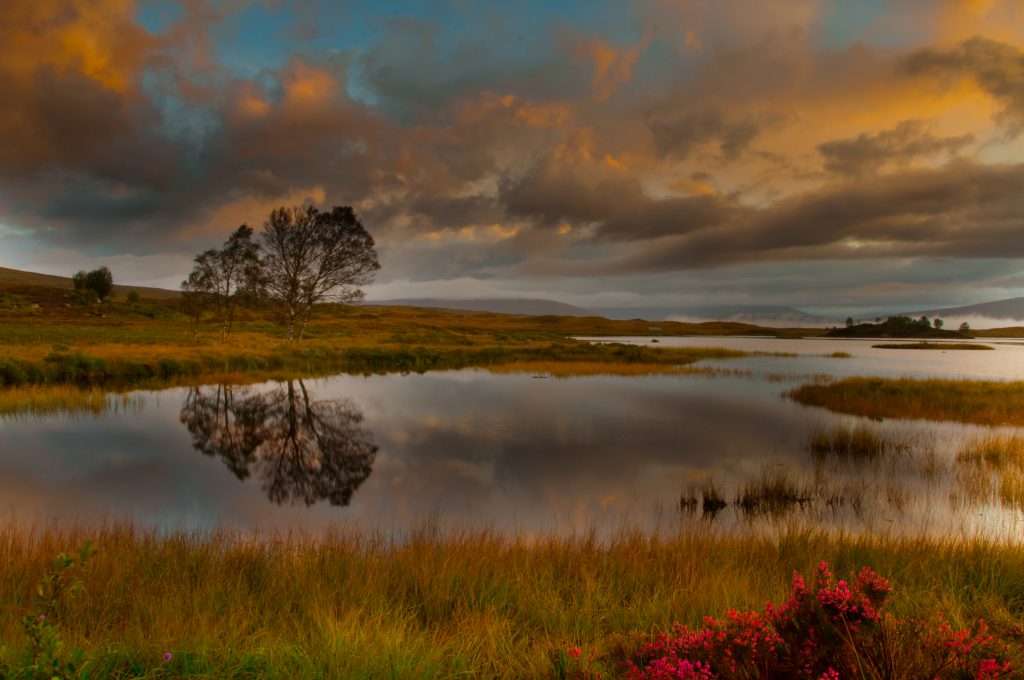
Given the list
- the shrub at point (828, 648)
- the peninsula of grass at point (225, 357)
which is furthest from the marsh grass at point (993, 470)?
the peninsula of grass at point (225, 357)

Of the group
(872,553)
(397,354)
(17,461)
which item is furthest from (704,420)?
(397,354)

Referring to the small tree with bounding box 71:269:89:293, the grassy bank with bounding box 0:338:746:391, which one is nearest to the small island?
the grassy bank with bounding box 0:338:746:391

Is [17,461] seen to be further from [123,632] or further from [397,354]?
[397,354]

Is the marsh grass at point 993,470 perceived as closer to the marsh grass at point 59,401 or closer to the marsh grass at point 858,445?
the marsh grass at point 858,445

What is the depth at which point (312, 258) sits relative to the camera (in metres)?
51.4

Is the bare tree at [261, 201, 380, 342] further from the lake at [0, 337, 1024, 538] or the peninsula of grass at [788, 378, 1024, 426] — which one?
the peninsula of grass at [788, 378, 1024, 426]

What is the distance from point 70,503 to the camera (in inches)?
429

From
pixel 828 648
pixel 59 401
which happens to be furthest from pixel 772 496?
pixel 59 401

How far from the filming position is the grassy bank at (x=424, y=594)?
13.4ft

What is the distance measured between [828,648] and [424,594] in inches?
177

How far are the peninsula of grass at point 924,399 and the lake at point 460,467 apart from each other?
7.20 feet

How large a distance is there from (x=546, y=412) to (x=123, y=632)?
19.3 meters

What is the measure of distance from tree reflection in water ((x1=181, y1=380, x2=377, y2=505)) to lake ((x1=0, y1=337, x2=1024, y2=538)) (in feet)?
0.32

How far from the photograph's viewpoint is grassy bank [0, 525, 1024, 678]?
4.08 meters
